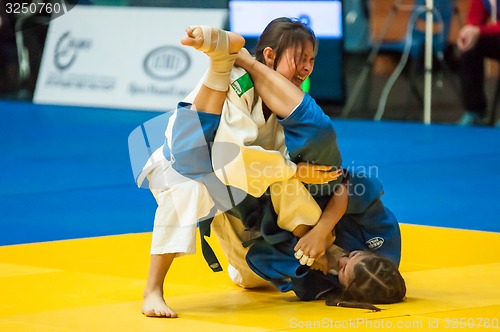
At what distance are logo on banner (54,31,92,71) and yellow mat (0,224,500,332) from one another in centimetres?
629

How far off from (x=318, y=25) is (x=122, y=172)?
10.9 feet

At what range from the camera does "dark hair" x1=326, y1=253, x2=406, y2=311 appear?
135 inches

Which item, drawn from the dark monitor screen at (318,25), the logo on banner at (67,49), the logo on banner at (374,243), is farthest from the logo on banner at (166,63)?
the logo on banner at (374,243)

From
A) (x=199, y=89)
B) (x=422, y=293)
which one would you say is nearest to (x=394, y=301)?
(x=422, y=293)

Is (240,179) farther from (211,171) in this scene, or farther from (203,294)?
(203,294)

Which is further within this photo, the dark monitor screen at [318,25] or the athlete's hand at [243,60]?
the dark monitor screen at [318,25]

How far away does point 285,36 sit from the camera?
3459mm

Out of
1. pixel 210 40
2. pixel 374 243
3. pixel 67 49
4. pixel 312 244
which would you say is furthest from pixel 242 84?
pixel 67 49

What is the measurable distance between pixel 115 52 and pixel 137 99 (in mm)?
603

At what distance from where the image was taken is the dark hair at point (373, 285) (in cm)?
343

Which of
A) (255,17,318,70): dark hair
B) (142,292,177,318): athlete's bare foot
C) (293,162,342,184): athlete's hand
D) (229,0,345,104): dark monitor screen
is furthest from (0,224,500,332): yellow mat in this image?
(229,0,345,104): dark monitor screen

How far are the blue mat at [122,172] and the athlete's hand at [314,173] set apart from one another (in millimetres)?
1771

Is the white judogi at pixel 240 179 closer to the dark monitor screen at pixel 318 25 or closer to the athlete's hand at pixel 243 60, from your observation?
the athlete's hand at pixel 243 60

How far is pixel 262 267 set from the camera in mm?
3584
